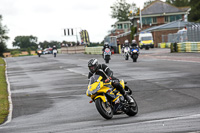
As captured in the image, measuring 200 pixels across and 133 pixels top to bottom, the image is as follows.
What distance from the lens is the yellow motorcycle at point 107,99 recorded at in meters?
8.91

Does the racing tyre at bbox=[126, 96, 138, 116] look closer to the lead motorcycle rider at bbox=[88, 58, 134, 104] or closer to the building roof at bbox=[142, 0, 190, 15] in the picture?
the lead motorcycle rider at bbox=[88, 58, 134, 104]

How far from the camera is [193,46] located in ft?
126

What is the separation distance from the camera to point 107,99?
933 cm

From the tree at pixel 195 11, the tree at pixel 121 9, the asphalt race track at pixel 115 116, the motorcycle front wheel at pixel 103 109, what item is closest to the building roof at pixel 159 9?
the tree at pixel 195 11

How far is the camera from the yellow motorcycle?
8914mm

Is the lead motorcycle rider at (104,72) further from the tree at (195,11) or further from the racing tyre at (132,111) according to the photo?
the tree at (195,11)

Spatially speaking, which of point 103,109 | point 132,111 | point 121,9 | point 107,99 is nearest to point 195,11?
point 121,9

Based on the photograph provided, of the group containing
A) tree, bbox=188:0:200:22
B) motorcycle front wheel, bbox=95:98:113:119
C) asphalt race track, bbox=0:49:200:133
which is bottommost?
asphalt race track, bbox=0:49:200:133

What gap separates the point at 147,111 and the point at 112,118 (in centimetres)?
108

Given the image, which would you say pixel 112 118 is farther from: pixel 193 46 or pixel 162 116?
pixel 193 46

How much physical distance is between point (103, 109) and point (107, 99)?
0.46 m

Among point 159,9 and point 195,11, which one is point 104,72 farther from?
point 195,11

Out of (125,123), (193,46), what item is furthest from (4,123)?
(193,46)

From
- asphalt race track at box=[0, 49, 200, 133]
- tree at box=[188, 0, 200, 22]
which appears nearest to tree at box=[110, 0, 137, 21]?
tree at box=[188, 0, 200, 22]
